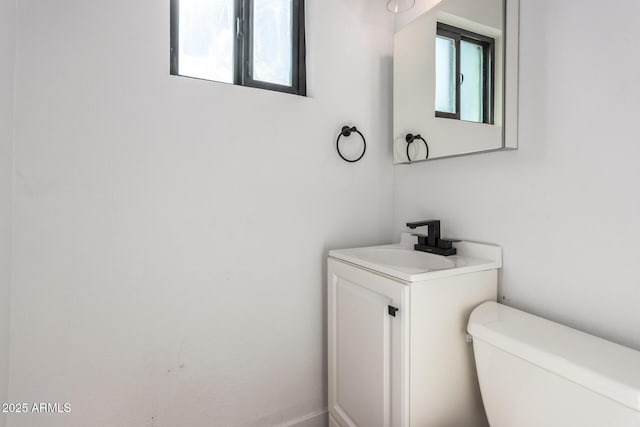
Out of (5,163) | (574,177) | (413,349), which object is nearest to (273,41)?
(5,163)

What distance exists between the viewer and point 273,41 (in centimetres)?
146

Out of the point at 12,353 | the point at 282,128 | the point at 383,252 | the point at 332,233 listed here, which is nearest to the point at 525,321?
the point at 383,252

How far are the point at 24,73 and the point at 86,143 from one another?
0.26 metres

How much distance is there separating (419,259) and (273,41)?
121 centimetres

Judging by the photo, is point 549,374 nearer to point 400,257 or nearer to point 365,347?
point 365,347

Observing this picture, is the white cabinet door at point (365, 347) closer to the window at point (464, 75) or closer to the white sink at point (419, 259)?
the white sink at point (419, 259)

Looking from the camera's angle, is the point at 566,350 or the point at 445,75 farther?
the point at 445,75

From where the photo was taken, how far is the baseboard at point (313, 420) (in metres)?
1.44

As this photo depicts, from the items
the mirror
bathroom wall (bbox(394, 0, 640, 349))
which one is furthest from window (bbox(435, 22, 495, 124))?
bathroom wall (bbox(394, 0, 640, 349))

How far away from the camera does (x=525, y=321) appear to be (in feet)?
3.15

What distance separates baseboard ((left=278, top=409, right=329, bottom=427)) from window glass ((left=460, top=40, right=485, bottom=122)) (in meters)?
1.48

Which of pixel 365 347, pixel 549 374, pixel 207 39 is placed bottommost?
pixel 365 347

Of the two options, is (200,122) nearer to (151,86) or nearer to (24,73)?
(151,86)

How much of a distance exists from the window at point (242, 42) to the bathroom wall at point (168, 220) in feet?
0.30
